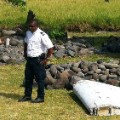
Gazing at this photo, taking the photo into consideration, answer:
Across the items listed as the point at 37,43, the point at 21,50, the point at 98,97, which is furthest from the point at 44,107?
the point at 21,50

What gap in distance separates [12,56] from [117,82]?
4508mm

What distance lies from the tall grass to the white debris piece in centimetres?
1039

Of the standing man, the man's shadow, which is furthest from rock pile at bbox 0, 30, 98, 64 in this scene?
the standing man

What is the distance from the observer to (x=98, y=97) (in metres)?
9.84

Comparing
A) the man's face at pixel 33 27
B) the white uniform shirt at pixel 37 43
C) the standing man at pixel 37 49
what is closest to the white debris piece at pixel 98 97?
the standing man at pixel 37 49

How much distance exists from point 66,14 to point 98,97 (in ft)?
41.4

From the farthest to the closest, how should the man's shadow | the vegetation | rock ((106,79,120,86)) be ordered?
rock ((106,79,120,86))
the man's shadow
the vegetation

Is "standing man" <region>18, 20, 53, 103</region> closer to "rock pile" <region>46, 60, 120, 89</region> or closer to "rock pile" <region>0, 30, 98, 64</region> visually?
"rock pile" <region>46, 60, 120, 89</region>

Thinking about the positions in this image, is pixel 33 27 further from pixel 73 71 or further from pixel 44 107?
pixel 73 71

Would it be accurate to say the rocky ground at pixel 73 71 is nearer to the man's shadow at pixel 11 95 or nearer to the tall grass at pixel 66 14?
the man's shadow at pixel 11 95

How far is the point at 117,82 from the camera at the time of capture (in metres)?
11.6

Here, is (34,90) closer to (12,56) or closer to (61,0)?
(12,56)

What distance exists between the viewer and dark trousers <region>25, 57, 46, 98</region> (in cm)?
1014

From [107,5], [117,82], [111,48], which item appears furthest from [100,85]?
[107,5]
